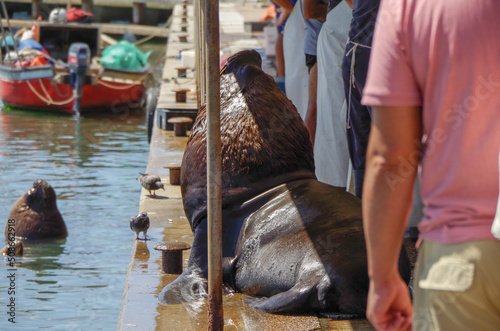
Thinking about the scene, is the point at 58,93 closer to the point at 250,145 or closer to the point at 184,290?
the point at 250,145

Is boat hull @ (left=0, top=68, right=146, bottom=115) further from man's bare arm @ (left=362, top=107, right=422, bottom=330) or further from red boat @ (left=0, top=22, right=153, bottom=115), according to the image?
man's bare arm @ (left=362, top=107, right=422, bottom=330)

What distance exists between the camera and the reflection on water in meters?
6.88

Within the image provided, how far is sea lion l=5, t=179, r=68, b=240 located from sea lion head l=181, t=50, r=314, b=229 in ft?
14.9

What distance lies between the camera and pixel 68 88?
19922 mm

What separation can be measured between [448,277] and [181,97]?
31.4 ft

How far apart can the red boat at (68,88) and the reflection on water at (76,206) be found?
38cm

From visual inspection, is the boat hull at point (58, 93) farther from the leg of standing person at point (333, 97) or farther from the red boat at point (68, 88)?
the leg of standing person at point (333, 97)

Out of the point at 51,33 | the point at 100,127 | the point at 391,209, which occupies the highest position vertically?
the point at 391,209

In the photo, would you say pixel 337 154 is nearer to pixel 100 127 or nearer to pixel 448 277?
pixel 448 277

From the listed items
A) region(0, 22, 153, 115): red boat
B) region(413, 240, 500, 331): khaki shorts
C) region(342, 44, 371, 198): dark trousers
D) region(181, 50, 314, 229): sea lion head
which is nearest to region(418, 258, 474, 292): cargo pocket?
region(413, 240, 500, 331): khaki shorts

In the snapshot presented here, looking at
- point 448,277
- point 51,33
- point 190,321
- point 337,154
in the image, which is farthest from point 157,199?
point 51,33

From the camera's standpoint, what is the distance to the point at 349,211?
4.20m

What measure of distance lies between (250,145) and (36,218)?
5190 millimetres

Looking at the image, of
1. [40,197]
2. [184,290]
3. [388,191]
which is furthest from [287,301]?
[40,197]
